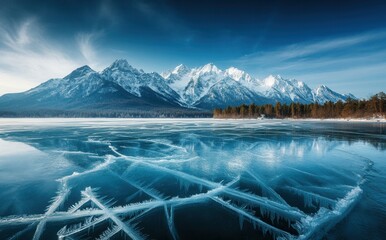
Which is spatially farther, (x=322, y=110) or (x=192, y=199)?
(x=322, y=110)

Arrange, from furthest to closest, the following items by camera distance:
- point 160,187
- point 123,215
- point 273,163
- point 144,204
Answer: point 273,163
point 160,187
point 144,204
point 123,215

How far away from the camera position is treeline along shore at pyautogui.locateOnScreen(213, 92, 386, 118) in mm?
87125

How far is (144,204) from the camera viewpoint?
23.7 ft

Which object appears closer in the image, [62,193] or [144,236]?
[144,236]

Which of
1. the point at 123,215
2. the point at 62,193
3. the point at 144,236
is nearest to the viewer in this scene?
the point at 144,236

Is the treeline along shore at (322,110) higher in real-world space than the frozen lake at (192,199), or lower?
higher

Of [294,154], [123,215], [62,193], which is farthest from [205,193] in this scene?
[294,154]

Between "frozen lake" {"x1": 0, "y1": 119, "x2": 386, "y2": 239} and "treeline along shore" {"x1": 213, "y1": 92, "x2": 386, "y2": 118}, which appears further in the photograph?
"treeline along shore" {"x1": 213, "y1": 92, "x2": 386, "y2": 118}

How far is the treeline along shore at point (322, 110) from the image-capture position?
87.1 metres

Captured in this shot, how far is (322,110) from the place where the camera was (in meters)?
107

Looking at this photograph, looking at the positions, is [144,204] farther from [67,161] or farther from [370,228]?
[67,161]

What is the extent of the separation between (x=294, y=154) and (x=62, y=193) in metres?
14.1

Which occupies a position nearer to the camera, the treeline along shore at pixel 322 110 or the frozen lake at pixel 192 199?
the frozen lake at pixel 192 199

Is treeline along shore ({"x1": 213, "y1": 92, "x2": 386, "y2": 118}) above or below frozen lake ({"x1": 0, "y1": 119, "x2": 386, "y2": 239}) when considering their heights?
above
